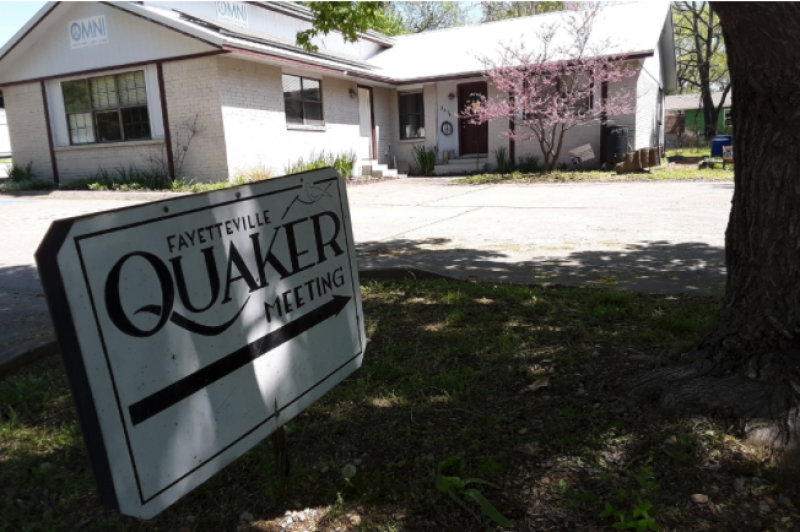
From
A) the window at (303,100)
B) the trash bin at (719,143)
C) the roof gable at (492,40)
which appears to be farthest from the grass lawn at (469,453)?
the trash bin at (719,143)

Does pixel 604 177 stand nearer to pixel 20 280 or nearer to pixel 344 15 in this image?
pixel 344 15

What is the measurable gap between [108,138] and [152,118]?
74.5 inches

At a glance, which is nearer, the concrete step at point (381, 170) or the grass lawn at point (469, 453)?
the grass lawn at point (469, 453)

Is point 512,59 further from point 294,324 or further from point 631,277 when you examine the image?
point 294,324

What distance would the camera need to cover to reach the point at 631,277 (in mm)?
5211

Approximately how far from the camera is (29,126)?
59.4 ft

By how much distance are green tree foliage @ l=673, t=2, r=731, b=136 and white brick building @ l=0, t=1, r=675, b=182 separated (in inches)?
766

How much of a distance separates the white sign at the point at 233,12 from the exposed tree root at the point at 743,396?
17927 mm

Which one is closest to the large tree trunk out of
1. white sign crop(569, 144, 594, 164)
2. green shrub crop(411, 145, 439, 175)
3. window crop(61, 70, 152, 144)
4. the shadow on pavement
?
the shadow on pavement

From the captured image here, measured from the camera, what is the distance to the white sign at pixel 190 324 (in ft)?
4.66

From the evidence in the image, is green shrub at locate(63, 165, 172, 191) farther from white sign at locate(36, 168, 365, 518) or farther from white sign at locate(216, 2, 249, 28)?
white sign at locate(36, 168, 365, 518)

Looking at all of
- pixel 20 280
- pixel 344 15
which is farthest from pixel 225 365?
pixel 20 280

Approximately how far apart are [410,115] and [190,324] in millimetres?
21834

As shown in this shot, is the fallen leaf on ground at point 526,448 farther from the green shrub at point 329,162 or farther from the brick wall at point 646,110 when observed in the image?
the brick wall at point 646,110
